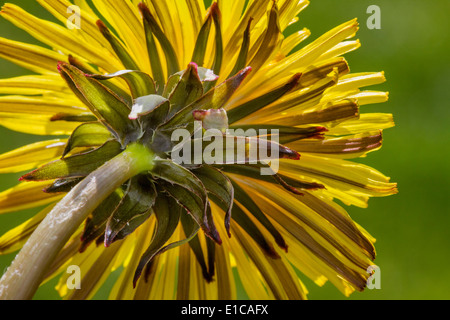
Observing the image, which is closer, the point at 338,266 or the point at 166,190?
the point at 166,190

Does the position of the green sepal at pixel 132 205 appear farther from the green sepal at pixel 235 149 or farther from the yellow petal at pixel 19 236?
the yellow petal at pixel 19 236

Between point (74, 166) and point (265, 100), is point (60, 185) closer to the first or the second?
point (74, 166)

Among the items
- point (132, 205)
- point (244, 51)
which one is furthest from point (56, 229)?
point (244, 51)

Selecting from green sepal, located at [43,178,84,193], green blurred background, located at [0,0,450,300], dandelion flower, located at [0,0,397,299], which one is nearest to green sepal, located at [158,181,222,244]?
dandelion flower, located at [0,0,397,299]
